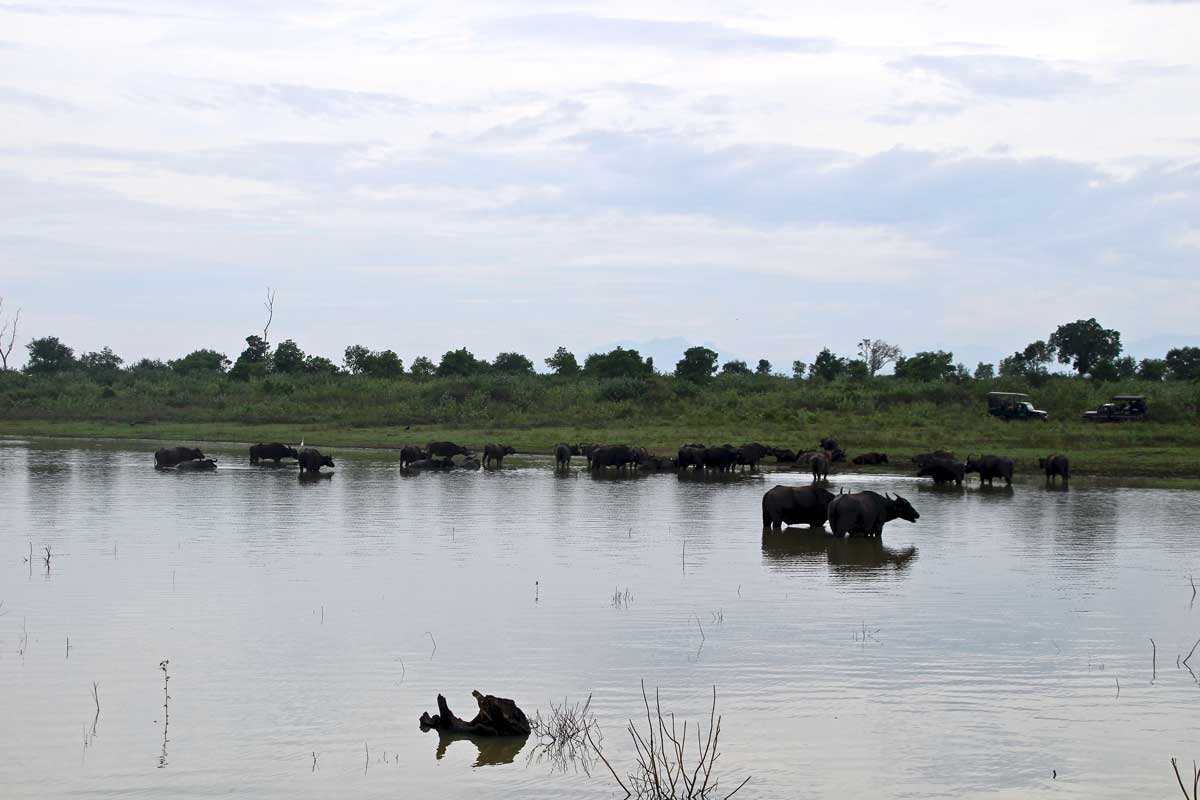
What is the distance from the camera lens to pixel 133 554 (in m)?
17.5

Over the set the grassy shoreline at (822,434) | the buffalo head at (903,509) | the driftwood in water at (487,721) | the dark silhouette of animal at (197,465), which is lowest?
the driftwood in water at (487,721)

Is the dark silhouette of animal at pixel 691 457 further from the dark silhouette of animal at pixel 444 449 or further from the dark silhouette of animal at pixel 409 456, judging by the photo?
the dark silhouette of animal at pixel 409 456

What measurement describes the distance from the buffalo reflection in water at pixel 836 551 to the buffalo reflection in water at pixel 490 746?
864cm

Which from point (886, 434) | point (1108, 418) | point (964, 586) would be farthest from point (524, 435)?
point (964, 586)

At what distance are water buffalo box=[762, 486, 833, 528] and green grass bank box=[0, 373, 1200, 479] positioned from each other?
16.2m

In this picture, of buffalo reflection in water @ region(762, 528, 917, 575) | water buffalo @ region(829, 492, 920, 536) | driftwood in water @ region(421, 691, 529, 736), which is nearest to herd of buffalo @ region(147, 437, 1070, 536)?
water buffalo @ region(829, 492, 920, 536)

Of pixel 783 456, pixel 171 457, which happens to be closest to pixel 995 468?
pixel 783 456

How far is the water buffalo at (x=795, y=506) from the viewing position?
2152 centimetres

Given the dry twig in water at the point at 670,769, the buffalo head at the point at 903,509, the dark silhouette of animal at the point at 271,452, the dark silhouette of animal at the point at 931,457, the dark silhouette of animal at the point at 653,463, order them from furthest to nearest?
1. the dark silhouette of animal at the point at 271,452
2. the dark silhouette of animal at the point at 653,463
3. the dark silhouette of animal at the point at 931,457
4. the buffalo head at the point at 903,509
5. the dry twig in water at the point at 670,769

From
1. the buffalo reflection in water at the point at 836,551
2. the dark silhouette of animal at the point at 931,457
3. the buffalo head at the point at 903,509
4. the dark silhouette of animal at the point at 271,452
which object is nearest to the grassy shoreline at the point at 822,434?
the dark silhouette of animal at the point at 931,457

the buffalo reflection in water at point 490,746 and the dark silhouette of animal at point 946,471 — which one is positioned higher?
the dark silhouette of animal at point 946,471

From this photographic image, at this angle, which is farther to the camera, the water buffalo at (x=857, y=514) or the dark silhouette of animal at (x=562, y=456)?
the dark silhouette of animal at (x=562, y=456)

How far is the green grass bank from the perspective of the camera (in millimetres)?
42812

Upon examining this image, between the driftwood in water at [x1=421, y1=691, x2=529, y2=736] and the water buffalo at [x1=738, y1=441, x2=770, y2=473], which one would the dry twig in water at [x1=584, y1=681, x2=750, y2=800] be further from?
the water buffalo at [x1=738, y1=441, x2=770, y2=473]
